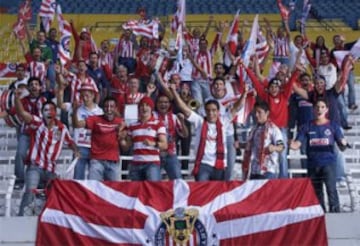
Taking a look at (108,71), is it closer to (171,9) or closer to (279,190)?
(279,190)

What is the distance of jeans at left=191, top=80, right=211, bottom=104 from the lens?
13898 millimetres

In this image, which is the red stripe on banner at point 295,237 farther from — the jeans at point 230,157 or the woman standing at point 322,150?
the jeans at point 230,157

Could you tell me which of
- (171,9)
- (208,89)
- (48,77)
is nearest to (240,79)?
(208,89)

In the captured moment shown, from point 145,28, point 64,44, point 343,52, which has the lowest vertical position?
point 343,52

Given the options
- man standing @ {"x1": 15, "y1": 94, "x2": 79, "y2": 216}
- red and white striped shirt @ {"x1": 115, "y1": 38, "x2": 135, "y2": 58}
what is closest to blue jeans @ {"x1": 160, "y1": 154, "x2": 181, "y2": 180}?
man standing @ {"x1": 15, "y1": 94, "x2": 79, "y2": 216}

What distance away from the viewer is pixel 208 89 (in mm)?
14031

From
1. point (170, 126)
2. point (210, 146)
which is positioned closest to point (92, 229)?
point (210, 146)

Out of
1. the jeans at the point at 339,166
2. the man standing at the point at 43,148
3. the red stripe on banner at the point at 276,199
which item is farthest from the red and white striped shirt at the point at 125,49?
the red stripe on banner at the point at 276,199

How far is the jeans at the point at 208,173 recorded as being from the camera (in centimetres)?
1062

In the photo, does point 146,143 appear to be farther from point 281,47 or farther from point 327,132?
point 281,47

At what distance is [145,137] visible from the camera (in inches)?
419

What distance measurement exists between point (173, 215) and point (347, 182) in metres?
2.01

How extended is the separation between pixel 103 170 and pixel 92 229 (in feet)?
2.87

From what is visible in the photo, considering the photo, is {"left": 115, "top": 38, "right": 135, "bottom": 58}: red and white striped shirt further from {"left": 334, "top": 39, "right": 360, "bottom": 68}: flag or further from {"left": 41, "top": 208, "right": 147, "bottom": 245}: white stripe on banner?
{"left": 41, "top": 208, "right": 147, "bottom": 245}: white stripe on banner
